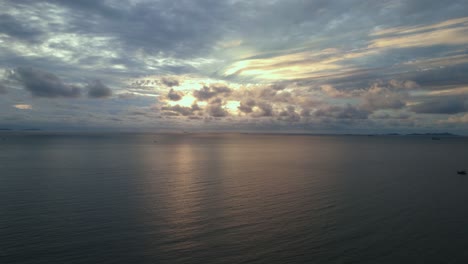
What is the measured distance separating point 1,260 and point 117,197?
19.4 metres

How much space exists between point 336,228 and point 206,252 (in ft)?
43.3

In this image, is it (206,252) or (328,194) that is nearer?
(206,252)

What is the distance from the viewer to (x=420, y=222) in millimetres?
31328

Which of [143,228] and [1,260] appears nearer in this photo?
[1,260]

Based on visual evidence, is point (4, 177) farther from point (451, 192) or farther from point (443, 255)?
point (451, 192)

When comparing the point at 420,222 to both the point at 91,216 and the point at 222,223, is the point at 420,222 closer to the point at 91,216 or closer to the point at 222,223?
the point at 222,223

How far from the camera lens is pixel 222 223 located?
2980 cm

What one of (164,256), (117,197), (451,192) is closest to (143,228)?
(164,256)

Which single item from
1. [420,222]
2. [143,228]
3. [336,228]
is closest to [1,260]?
[143,228]

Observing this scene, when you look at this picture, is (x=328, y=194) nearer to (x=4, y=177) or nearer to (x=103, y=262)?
(x=103, y=262)

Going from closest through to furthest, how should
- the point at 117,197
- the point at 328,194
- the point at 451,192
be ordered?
the point at 117,197
the point at 328,194
the point at 451,192

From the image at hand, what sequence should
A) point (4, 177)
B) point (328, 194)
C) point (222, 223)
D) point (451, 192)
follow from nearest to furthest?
point (222, 223)
point (328, 194)
point (451, 192)
point (4, 177)

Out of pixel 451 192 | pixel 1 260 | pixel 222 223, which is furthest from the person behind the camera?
pixel 451 192

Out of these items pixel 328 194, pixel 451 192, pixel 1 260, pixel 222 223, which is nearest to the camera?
pixel 1 260
